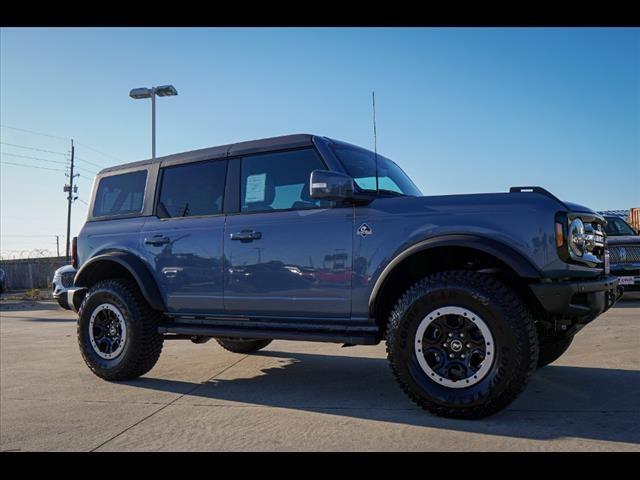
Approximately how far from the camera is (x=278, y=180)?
15.4 feet

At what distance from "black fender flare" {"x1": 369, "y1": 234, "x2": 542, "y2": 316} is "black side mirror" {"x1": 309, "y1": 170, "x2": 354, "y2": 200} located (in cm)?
61

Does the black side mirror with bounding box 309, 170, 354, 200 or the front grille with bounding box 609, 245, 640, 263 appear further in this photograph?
the front grille with bounding box 609, 245, 640, 263

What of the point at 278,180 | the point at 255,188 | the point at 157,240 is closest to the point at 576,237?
the point at 278,180

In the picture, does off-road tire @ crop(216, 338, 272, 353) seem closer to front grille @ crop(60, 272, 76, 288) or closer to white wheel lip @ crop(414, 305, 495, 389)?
front grille @ crop(60, 272, 76, 288)

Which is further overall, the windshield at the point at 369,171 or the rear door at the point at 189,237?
the rear door at the point at 189,237

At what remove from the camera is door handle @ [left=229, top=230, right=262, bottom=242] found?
4.52 meters

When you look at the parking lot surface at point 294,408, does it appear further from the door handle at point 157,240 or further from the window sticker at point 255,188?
the window sticker at point 255,188

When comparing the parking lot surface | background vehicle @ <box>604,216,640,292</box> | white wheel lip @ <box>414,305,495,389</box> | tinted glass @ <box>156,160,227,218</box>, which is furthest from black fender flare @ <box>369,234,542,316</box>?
background vehicle @ <box>604,216,640,292</box>

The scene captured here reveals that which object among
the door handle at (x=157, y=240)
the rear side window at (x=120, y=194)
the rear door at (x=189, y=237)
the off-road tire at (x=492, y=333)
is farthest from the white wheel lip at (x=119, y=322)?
the off-road tire at (x=492, y=333)

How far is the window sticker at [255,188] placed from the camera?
4.77m

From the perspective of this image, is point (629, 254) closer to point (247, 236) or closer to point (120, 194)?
point (247, 236)

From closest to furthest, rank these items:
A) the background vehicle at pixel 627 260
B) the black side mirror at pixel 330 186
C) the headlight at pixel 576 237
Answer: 1. the headlight at pixel 576 237
2. the black side mirror at pixel 330 186
3. the background vehicle at pixel 627 260

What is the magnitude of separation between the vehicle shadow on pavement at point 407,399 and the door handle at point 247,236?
1298 mm

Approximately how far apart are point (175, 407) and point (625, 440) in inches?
119
